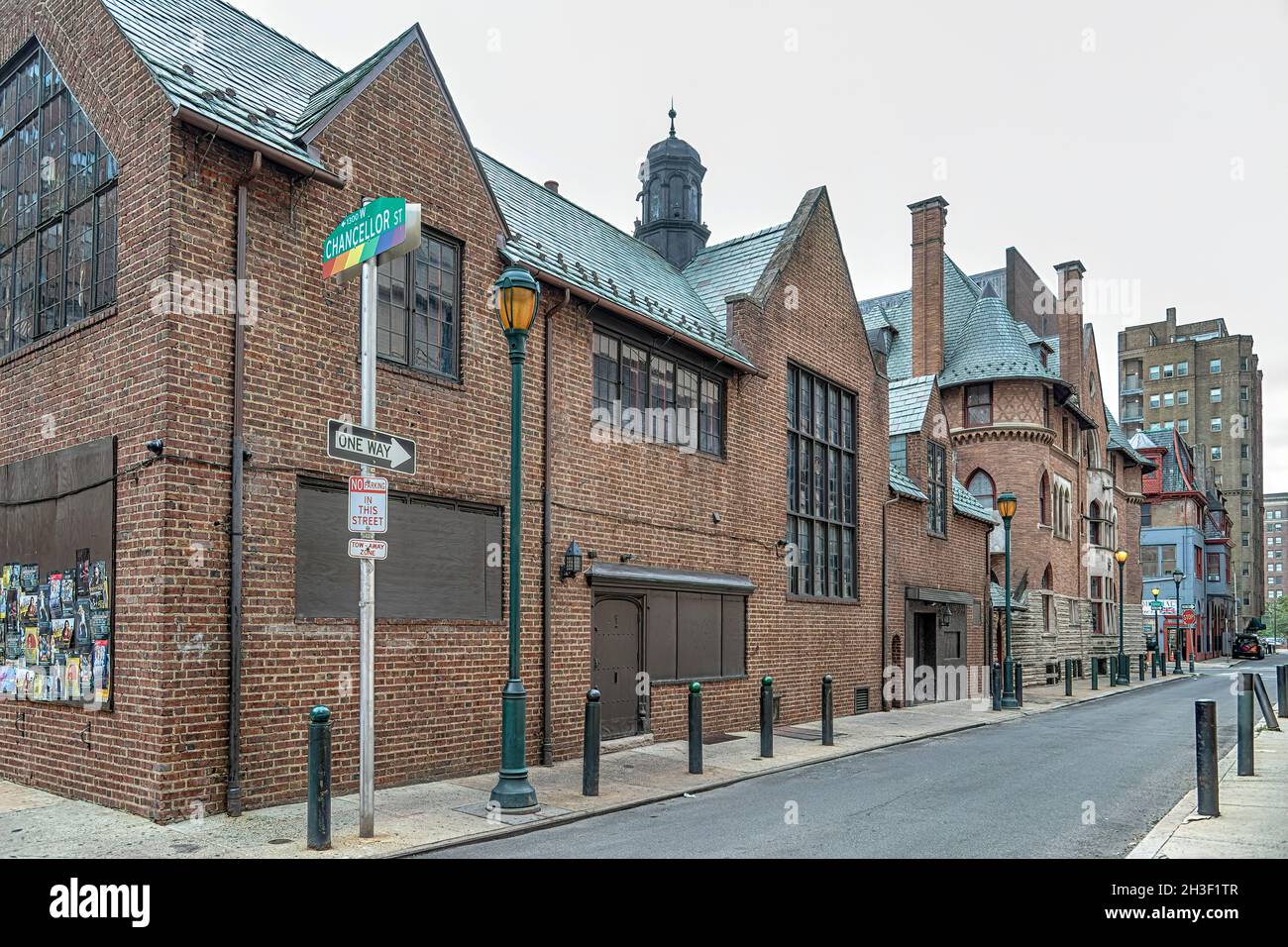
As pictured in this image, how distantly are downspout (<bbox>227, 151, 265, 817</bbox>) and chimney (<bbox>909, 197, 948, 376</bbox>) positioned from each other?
3230 centimetres

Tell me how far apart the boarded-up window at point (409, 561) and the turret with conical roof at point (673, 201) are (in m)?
13.1

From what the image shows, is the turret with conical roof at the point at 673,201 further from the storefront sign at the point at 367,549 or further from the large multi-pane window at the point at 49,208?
the storefront sign at the point at 367,549

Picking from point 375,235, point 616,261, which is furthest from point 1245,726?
point 616,261

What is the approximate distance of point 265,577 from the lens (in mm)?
10445

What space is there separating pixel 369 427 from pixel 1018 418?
3331cm

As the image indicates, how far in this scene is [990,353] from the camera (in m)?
38.7

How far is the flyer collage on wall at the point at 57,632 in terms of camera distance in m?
10.3

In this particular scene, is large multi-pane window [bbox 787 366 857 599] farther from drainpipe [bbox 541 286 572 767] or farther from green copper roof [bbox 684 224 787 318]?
drainpipe [bbox 541 286 572 767]

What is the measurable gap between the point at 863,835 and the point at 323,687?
5613 mm

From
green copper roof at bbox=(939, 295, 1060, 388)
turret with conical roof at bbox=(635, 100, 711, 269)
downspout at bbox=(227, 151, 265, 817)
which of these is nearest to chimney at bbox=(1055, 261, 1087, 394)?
green copper roof at bbox=(939, 295, 1060, 388)

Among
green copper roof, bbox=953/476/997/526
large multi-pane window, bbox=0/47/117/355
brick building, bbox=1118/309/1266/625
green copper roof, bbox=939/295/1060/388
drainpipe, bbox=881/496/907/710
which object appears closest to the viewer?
large multi-pane window, bbox=0/47/117/355

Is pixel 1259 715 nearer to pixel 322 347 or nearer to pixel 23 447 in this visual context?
pixel 322 347

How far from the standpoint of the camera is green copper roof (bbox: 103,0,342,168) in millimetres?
10516

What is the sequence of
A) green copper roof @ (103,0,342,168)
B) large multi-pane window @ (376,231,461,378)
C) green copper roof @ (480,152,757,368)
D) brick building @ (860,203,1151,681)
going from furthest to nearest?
1. brick building @ (860,203,1151,681)
2. green copper roof @ (480,152,757,368)
3. large multi-pane window @ (376,231,461,378)
4. green copper roof @ (103,0,342,168)
